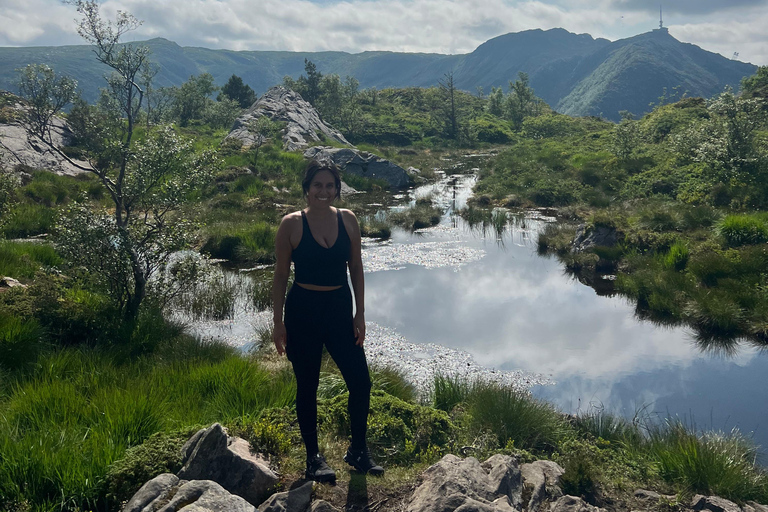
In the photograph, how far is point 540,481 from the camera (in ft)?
14.6

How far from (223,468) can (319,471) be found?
80 cm

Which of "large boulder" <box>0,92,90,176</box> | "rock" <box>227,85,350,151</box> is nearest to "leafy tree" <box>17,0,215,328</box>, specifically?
"large boulder" <box>0,92,90,176</box>

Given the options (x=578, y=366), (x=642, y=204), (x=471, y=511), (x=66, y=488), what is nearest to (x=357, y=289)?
(x=471, y=511)

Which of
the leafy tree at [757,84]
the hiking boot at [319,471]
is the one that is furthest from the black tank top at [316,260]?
the leafy tree at [757,84]

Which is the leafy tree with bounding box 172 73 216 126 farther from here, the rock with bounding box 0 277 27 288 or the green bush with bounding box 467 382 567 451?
the green bush with bounding box 467 382 567 451

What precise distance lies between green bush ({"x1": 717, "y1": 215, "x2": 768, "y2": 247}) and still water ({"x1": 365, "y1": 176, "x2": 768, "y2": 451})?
12.6 feet

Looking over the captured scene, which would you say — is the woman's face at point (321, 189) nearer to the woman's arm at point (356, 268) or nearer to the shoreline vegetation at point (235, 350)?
the woman's arm at point (356, 268)

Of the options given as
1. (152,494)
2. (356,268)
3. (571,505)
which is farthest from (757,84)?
(152,494)

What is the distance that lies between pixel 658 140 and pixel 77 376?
35.7m

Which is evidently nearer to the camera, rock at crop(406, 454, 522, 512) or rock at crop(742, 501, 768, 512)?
rock at crop(406, 454, 522, 512)

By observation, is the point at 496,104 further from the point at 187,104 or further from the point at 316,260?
the point at 316,260


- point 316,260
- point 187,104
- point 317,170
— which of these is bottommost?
point 316,260

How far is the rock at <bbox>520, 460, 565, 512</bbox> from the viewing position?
4258 mm

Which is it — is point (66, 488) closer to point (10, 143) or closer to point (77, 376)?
point (77, 376)
